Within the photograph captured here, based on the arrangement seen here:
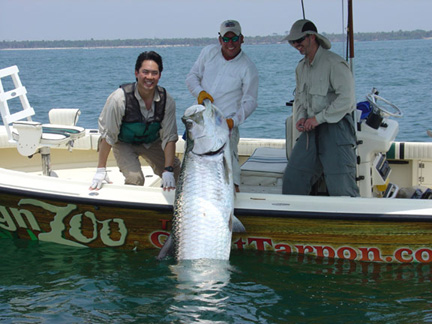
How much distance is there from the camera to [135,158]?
5164 mm

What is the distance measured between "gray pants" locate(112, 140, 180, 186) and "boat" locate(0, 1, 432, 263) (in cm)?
29

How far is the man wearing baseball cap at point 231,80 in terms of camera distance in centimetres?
482

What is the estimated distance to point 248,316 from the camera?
4.16m

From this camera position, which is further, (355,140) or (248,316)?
(355,140)

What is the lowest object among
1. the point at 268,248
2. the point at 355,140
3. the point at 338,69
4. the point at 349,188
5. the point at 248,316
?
the point at 248,316

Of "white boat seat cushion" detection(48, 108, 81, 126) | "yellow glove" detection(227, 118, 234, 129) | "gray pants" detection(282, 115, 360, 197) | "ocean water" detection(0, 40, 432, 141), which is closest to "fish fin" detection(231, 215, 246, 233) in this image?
"gray pants" detection(282, 115, 360, 197)

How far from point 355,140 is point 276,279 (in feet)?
3.91

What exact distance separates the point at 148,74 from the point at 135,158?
0.77 meters

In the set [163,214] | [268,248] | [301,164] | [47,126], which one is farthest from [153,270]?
[47,126]

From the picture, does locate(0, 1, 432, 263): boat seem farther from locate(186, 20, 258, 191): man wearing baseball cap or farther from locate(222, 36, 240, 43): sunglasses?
locate(222, 36, 240, 43): sunglasses

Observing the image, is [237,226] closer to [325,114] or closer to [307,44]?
[325,114]

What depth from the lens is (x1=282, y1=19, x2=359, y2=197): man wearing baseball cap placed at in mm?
4559

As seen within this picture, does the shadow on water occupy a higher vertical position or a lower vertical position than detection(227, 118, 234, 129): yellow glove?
lower

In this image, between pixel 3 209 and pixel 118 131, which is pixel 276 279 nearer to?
pixel 118 131
